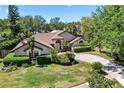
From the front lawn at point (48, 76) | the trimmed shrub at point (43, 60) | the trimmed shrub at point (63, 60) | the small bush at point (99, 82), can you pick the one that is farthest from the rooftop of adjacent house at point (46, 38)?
the small bush at point (99, 82)

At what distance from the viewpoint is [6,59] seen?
1900 centimetres

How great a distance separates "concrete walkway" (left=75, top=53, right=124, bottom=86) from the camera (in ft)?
52.1

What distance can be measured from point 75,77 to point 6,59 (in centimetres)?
539

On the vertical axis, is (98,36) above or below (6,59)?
above

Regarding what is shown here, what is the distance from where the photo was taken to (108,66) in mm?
17844

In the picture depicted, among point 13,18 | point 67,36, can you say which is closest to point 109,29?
point 67,36

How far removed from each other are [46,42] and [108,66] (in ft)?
18.0

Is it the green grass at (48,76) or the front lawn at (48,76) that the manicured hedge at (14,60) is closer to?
the front lawn at (48,76)

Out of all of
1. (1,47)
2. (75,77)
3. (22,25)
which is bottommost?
(75,77)

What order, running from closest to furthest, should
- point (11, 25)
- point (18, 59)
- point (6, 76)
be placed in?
point (6, 76) → point (18, 59) → point (11, 25)

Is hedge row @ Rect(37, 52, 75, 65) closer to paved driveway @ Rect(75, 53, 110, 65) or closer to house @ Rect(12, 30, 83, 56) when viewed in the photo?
paved driveway @ Rect(75, 53, 110, 65)

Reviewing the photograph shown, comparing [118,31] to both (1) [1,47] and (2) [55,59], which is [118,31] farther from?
(1) [1,47]

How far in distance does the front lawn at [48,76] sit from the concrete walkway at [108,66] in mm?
1041

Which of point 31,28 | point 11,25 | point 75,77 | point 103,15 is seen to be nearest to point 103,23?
point 103,15
